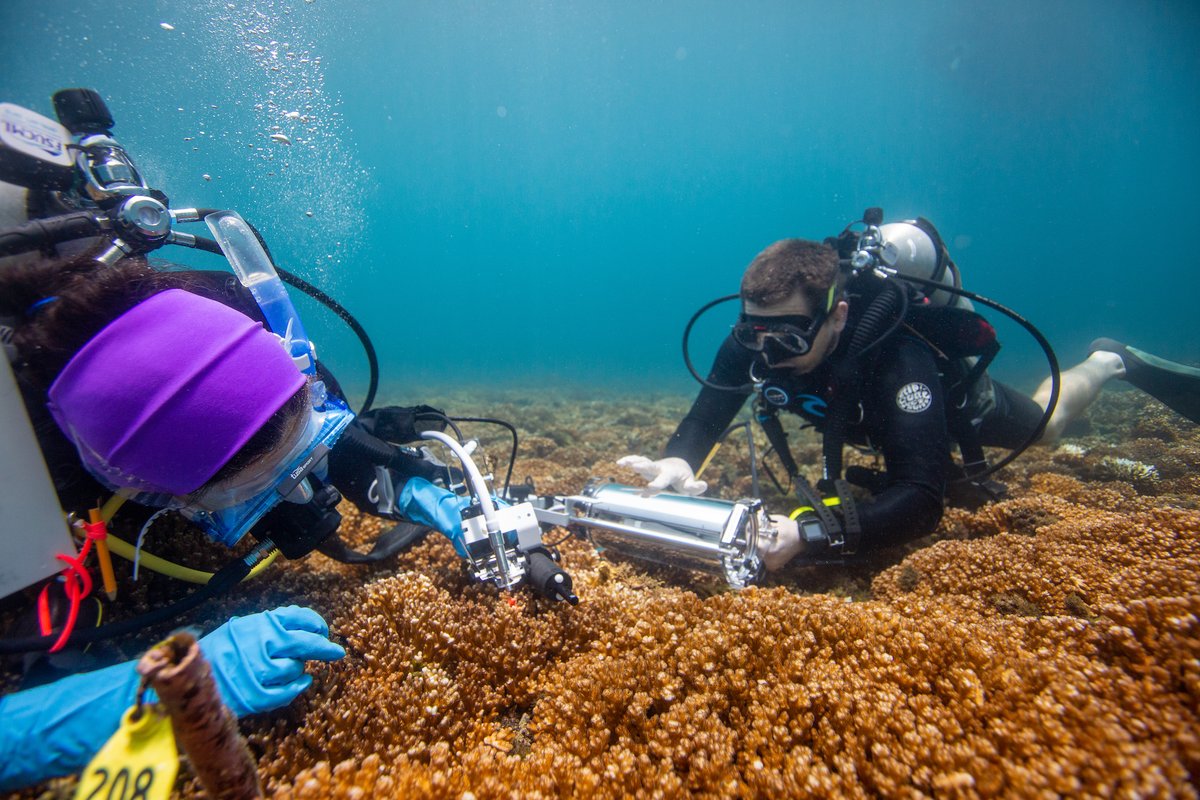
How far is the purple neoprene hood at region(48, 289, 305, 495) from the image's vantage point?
4.96 ft

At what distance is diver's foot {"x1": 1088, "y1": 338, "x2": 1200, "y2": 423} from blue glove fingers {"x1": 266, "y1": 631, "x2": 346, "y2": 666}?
9725 millimetres

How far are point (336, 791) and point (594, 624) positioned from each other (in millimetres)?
1387

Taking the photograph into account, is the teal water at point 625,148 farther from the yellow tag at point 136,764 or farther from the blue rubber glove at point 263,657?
the yellow tag at point 136,764

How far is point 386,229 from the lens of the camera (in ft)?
440

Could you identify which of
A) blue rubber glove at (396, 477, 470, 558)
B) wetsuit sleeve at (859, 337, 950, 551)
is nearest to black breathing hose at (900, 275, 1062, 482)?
wetsuit sleeve at (859, 337, 950, 551)

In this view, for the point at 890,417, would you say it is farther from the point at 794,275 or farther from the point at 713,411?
the point at 713,411

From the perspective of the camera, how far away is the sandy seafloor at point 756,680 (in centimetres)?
150

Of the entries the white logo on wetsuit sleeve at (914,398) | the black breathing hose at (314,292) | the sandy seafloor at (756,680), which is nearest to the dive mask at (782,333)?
the white logo on wetsuit sleeve at (914,398)

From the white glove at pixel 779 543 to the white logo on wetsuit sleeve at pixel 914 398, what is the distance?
55.8 inches

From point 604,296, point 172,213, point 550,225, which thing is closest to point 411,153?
point 550,225

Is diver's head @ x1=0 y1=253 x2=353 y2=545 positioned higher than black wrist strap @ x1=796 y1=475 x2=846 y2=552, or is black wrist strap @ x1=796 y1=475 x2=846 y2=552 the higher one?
diver's head @ x1=0 y1=253 x2=353 y2=545

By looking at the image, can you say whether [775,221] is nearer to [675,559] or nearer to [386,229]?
[386,229]

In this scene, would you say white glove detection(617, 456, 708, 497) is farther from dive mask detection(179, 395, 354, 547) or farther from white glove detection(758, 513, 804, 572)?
dive mask detection(179, 395, 354, 547)

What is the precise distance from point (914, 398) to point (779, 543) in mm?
1749
